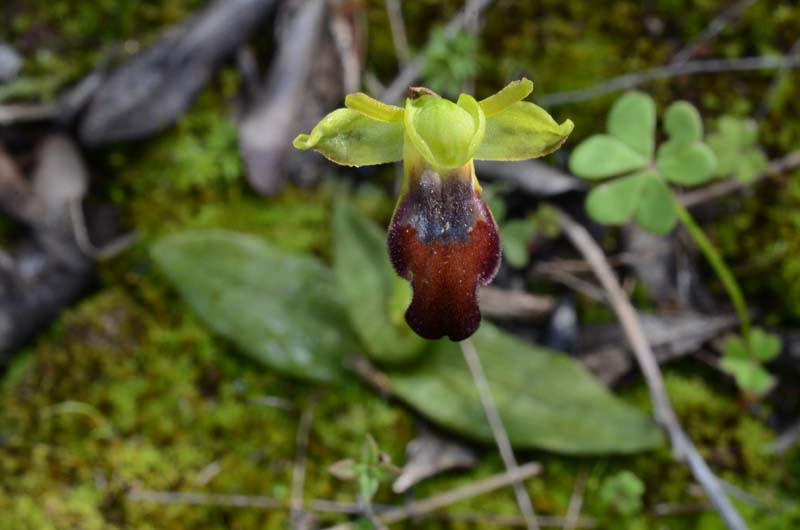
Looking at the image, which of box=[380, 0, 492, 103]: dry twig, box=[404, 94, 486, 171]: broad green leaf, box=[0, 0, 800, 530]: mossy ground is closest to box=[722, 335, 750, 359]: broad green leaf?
box=[0, 0, 800, 530]: mossy ground

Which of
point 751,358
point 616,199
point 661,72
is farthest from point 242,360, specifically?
point 661,72

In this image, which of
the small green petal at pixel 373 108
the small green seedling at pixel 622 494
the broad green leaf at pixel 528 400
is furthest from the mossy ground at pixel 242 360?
the small green petal at pixel 373 108

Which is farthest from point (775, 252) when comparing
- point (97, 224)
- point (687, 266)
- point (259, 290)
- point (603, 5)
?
point (97, 224)

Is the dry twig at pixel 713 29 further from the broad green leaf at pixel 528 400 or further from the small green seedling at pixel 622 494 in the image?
the small green seedling at pixel 622 494

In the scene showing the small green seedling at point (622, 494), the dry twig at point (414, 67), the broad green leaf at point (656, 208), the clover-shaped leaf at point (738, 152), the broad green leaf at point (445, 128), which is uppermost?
the dry twig at point (414, 67)

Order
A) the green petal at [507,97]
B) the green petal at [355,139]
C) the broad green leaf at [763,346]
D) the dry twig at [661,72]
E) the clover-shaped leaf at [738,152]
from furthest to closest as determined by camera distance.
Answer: the dry twig at [661,72], the clover-shaped leaf at [738,152], the broad green leaf at [763,346], the green petal at [355,139], the green petal at [507,97]

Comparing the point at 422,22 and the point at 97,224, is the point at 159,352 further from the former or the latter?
the point at 422,22

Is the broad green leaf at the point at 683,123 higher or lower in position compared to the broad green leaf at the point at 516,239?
higher

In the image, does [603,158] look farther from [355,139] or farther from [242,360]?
[242,360]
